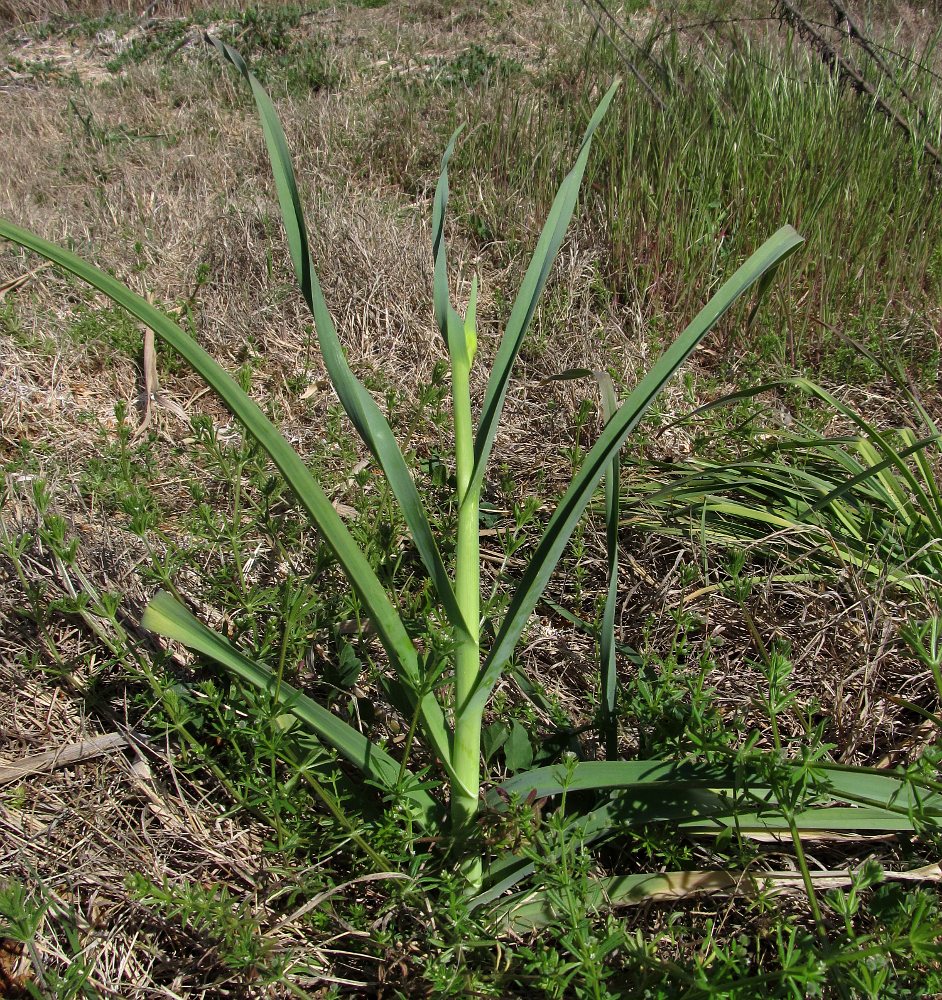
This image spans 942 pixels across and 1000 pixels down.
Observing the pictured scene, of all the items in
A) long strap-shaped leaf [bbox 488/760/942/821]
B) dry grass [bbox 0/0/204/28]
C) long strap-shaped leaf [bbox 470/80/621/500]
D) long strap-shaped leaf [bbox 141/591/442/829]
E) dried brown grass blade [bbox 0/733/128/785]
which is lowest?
dried brown grass blade [bbox 0/733/128/785]

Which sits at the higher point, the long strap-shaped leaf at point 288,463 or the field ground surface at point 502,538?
the long strap-shaped leaf at point 288,463

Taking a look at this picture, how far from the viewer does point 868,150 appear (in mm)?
2777

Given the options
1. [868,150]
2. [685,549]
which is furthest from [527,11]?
[685,549]

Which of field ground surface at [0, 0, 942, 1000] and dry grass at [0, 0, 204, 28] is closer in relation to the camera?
field ground surface at [0, 0, 942, 1000]

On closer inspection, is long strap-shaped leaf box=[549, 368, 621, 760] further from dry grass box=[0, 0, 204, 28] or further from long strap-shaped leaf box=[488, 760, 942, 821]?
dry grass box=[0, 0, 204, 28]

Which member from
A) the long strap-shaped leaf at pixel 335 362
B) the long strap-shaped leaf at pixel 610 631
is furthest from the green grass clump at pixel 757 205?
the long strap-shaped leaf at pixel 335 362

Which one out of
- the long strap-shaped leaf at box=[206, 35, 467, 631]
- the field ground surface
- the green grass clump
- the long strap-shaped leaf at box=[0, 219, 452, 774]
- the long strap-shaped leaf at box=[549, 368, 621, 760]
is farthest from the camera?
the green grass clump

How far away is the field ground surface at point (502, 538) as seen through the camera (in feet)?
3.56

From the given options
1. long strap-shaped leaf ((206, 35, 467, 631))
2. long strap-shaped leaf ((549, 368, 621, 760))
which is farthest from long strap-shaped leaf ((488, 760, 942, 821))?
long strap-shaped leaf ((206, 35, 467, 631))

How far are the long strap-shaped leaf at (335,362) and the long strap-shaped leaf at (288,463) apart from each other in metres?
0.09

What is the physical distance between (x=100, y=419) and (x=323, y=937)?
1.65 meters

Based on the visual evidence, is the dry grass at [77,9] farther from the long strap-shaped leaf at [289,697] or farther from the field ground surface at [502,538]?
the long strap-shaped leaf at [289,697]

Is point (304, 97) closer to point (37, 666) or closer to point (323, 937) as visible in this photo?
point (37, 666)

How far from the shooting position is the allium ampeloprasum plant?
3.27 feet
